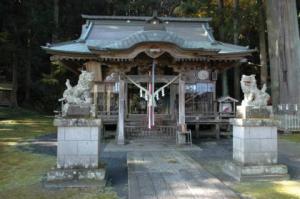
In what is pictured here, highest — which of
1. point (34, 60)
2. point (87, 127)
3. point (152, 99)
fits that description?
point (34, 60)

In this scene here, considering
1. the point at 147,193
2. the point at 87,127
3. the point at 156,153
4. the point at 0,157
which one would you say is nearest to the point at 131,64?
the point at 156,153

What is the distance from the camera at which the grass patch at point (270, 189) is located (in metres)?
5.90

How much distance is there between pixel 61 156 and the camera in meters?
6.74

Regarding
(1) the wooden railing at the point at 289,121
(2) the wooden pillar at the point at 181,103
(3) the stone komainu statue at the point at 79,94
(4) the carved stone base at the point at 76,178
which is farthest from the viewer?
(1) the wooden railing at the point at 289,121

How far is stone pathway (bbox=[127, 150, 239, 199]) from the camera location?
5852 millimetres

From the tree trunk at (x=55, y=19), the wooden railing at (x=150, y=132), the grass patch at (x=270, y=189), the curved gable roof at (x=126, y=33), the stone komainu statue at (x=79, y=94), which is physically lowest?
the grass patch at (x=270, y=189)

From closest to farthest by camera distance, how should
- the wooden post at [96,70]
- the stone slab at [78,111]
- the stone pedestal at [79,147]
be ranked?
the stone pedestal at [79,147]
the stone slab at [78,111]
the wooden post at [96,70]

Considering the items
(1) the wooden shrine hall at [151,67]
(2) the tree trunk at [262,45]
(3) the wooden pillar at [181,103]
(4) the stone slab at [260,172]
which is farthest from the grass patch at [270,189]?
(2) the tree trunk at [262,45]

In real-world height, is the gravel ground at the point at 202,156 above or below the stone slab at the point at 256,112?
below

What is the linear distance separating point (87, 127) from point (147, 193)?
1788 mm

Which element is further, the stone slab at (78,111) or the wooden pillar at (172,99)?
the wooden pillar at (172,99)

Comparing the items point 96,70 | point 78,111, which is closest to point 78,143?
point 78,111

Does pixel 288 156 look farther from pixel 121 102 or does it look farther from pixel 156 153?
pixel 121 102

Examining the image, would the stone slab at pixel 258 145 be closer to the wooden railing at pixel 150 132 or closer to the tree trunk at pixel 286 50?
the wooden railing at pixel 150 132
